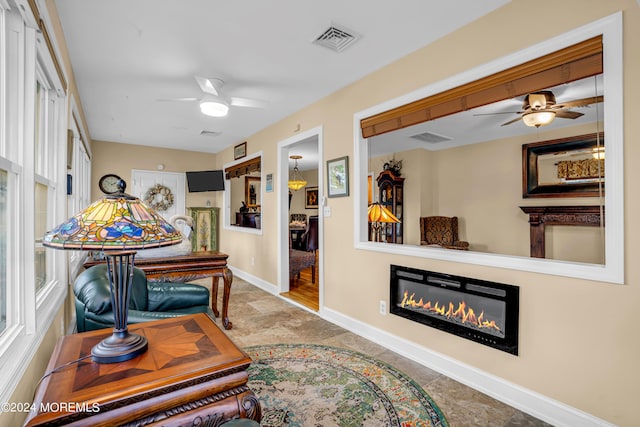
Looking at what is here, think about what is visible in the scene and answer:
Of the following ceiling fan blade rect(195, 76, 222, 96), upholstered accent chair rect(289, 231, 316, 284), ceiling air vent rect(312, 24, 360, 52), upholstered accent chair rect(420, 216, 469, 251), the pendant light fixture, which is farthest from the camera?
the pendant light fixture

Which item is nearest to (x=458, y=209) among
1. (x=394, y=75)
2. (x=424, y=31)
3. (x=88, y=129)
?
(x=394, y=75)

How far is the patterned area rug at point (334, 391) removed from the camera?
187 centimetres

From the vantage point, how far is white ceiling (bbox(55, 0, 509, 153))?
2104mm

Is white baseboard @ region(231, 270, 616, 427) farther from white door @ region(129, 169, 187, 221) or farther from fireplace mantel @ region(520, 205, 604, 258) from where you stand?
white door @ region(129, 169, 187, 221)

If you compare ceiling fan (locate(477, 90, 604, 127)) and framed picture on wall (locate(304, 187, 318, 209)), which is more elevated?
ceiling fan (locate(477, 90, 604, 127))

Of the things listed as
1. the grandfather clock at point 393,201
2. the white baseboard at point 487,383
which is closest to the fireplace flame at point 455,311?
the white baseboard at point 487,383

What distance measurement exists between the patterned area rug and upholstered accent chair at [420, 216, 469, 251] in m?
3.69

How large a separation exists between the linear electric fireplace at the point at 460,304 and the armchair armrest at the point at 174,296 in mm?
1628

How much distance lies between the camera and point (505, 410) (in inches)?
76.9

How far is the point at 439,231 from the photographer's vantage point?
19.1ft

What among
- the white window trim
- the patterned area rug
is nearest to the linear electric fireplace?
the white window trim

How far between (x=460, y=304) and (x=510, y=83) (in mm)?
1537

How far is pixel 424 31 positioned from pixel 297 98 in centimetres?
168

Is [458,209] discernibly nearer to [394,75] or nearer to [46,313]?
[394,75]
